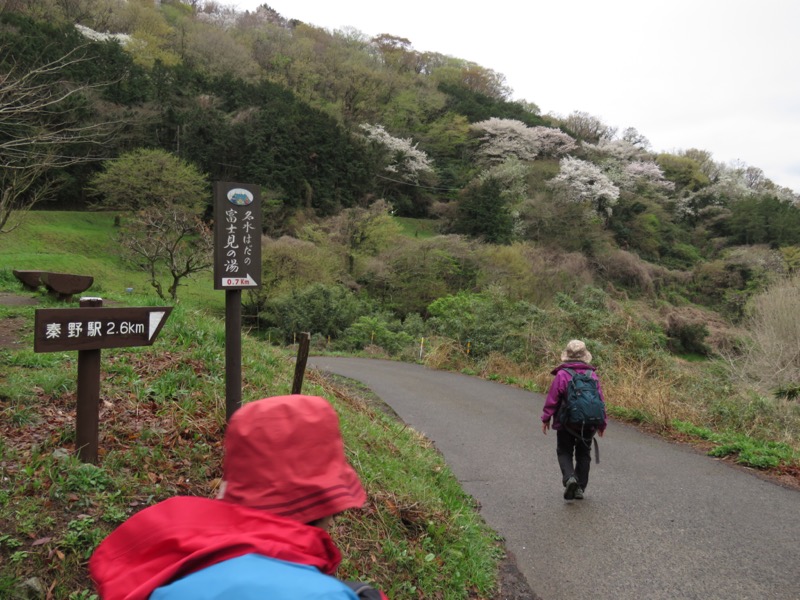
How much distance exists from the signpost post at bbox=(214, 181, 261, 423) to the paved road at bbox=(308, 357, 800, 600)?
8.89 ft

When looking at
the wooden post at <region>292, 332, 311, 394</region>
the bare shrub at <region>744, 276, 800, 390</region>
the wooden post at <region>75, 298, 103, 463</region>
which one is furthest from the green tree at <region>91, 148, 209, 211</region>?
the wooden post at <region>75, 298, 103, 463</region>

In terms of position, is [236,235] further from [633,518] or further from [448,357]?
[448,357]

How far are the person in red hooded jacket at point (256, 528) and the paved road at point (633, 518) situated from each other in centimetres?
312

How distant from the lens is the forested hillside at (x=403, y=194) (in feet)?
71.5

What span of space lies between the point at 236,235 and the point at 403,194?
4879 centimetres

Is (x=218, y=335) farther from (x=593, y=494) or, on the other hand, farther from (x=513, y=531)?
(x=593, y=494)

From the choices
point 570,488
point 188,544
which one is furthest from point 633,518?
point 188,544

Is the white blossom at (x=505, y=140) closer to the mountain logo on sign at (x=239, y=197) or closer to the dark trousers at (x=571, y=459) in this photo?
the dark trousers at (x=571, y=459)

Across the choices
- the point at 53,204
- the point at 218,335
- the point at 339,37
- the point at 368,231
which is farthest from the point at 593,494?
the point at 339,37

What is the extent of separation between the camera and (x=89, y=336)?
3609 millimetres

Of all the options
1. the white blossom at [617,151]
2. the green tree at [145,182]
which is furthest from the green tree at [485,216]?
the white blossom at [617,151]

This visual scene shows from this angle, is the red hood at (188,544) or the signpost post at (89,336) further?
the signpost post at (89,336)

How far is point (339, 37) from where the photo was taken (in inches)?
2906

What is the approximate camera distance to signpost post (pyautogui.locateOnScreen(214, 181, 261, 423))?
4395 mm
